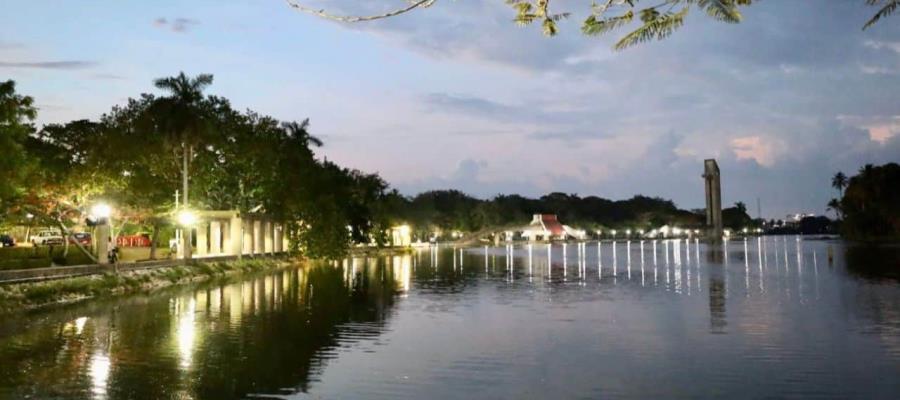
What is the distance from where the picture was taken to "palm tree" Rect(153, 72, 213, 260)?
194 feet

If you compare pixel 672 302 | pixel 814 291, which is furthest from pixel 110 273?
pixel 814 291

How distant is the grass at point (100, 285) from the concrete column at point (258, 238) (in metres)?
12.2

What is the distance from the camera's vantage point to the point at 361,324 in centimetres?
3025

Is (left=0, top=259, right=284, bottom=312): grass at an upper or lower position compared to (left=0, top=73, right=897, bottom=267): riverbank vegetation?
lower

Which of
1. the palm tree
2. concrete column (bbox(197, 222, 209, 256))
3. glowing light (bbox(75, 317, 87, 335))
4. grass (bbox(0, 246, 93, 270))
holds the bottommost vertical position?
glowing light (bbox(75, 317, 87, 335))

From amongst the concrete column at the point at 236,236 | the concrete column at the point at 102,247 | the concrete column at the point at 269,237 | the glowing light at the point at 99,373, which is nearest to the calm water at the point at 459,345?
the glowing light at the point at 99,373

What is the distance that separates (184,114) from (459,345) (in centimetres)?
4077

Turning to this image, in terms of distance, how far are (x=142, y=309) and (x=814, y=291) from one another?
35.0 meters

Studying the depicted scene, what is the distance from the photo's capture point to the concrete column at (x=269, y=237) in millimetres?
79562

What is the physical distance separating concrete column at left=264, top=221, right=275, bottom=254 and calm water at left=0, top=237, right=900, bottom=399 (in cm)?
3394

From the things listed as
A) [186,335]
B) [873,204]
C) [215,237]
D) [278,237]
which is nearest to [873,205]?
[873,204]

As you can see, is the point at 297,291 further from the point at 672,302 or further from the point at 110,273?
the point at 672,302

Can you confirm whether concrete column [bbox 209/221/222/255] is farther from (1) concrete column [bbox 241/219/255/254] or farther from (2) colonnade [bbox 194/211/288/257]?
(1) concrete column [bbox 241/219/255/254]

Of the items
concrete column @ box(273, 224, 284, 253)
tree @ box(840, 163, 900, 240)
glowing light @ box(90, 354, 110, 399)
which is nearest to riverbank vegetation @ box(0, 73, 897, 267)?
concrete column @ box(273, 224, 284, 253)
